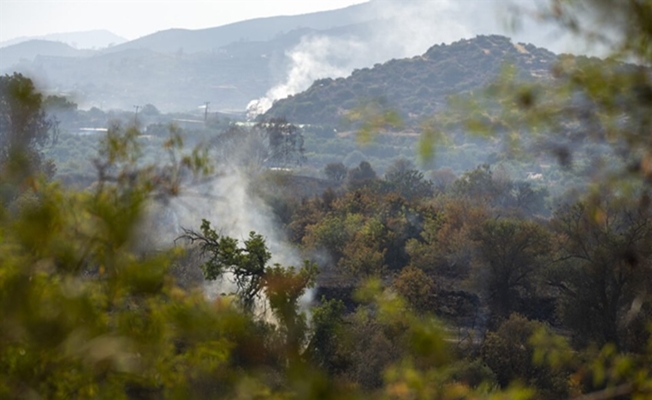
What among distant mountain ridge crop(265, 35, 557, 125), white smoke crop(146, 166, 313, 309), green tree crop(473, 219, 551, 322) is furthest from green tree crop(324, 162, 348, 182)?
green tree crop(473, 219, 551, 322)

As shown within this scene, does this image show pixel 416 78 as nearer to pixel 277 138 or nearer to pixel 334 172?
pixel 277 138

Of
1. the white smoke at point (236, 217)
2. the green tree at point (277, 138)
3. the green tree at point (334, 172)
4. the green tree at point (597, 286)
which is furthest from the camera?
the green tree at point (277, 138)

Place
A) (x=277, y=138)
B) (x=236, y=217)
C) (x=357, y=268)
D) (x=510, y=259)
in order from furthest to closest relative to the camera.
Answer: (x=277, y=138), (x=236, y=217), (x=357, y=268), (x=510, y=259)

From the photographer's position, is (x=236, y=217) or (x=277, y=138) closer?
(x=236, y=217)

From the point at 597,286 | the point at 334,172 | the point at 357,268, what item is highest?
the point at 597,286

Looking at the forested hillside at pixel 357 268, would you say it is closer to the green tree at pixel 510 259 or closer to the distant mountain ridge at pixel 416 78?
the green tree at pixel 510 259

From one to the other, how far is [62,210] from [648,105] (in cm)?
197

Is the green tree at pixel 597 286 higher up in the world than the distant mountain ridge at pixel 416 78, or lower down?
lower down

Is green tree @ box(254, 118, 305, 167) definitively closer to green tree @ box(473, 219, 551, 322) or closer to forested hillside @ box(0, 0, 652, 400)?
forested hillside @ box(0, 0, 652, 400)

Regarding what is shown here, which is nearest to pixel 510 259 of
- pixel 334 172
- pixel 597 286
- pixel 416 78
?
pixel 597 286

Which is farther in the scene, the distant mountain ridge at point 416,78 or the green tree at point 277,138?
the distant mountain ridge at point 416,78

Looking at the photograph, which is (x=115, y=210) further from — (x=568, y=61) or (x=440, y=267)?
(x=440, y=267)

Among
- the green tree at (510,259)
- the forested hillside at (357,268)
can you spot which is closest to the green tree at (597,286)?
the forested hillside at (357,268)

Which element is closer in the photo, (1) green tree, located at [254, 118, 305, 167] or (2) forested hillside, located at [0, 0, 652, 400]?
(2) forested hillside, located at [0, 0, 652, 400]
